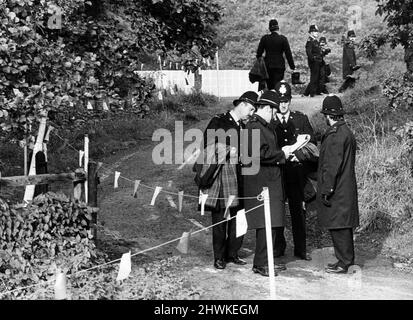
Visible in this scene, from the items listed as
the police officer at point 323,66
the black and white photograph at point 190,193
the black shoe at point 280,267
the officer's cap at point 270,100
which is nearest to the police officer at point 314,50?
the police officer at point 323,66

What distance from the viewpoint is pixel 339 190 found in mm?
8484

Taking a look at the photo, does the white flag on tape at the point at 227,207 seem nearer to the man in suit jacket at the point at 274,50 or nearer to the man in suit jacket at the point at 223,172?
the man in suit jacket at the point at 223,172

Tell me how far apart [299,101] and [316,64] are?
1119 mm

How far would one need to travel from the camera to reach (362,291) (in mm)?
7824

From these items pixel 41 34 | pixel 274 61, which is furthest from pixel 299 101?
pixel 41 34

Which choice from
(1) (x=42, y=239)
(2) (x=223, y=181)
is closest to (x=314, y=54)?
(2) (x=223, y=181)

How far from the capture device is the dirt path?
773 centimetres

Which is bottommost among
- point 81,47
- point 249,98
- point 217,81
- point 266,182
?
point 266,182

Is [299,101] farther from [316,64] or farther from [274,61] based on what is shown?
[274,61]

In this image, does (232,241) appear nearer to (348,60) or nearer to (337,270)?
(337,270)

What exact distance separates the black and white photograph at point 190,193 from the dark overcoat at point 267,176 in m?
0.01

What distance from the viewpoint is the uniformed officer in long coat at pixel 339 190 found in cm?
845

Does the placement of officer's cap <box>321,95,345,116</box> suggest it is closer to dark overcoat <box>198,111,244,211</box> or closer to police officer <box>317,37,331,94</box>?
dark overcoat <box>198,111,244,211</box>

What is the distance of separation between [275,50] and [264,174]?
6.77 m
